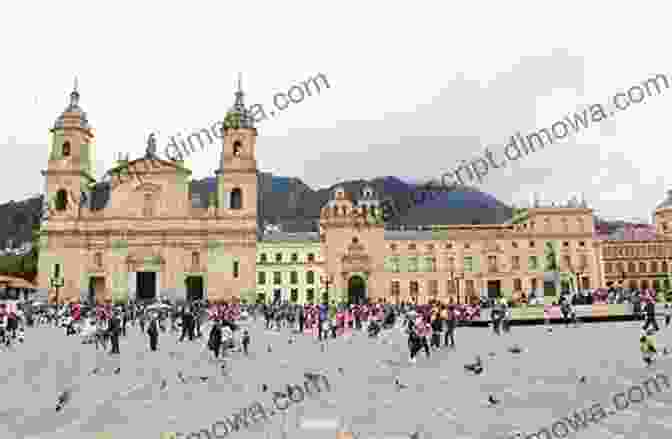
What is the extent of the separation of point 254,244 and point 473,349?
41090mm

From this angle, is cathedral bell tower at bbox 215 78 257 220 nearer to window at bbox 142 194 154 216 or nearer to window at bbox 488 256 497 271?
window at bbox 142 194 154 216

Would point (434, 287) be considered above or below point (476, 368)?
above

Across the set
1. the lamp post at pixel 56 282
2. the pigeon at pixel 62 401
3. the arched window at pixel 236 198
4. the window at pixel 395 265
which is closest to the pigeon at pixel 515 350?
the pigeon at pixel 62 401

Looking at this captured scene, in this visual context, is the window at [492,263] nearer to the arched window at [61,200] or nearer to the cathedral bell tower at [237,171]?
the cathedral bell tower at [237,171]

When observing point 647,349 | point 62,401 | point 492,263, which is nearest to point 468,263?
point 492,263

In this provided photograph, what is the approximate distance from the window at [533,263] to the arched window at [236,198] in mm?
38556

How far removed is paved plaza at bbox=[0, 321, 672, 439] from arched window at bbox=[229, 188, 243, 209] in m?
37.9

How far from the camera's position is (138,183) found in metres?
59.9

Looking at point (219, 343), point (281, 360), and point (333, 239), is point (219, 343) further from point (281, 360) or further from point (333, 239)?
point (333, 239)

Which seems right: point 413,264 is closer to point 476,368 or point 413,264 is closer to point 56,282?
point 56,282

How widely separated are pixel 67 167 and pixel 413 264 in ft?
140

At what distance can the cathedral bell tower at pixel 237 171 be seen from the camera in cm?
5975

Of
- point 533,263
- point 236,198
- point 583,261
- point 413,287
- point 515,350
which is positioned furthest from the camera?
point 533,263

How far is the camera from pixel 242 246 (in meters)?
58.8
